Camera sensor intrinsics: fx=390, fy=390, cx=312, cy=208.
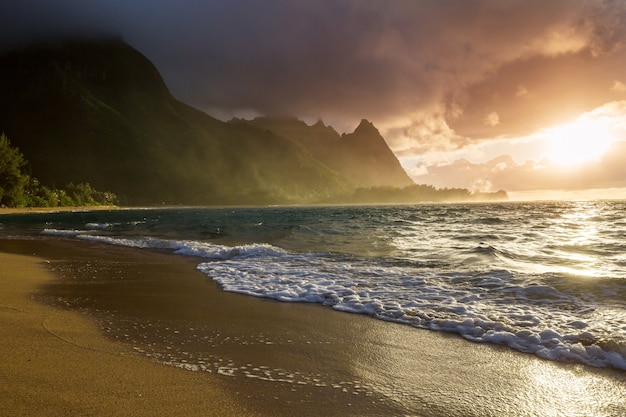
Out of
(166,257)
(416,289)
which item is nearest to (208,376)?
(416,289)

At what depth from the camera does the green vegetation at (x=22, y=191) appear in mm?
98562

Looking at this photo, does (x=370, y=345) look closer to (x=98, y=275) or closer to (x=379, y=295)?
(x=379, y=295)

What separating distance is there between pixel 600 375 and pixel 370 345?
334cm

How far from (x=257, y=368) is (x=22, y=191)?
4926 inches

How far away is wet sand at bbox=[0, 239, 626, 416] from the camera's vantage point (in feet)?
14.5

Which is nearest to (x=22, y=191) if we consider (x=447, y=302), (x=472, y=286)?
(x=472, y=286)

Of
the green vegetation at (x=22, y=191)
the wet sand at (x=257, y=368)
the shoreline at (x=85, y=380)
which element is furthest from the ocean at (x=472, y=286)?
the green vegetation at (x=22, y=191)

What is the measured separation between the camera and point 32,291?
34.3 ft

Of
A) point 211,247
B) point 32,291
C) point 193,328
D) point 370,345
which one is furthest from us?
point 211,247

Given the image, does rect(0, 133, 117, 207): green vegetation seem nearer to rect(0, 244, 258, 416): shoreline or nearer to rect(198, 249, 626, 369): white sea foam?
rect(198, 249, 626, 369): white sea foam

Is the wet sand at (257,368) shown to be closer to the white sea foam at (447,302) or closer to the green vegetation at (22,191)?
the white sea foam at (447,302)

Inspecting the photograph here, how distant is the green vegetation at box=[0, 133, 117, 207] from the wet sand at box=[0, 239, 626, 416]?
113907 mm

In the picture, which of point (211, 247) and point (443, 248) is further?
point (211, 247)

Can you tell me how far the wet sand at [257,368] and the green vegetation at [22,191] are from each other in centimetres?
11391
